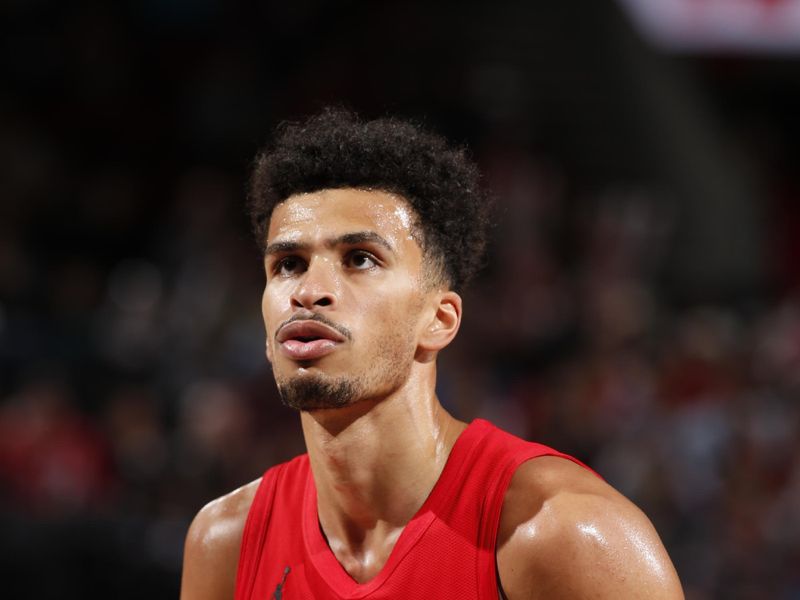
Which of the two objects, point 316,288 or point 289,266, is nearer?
point 316,288

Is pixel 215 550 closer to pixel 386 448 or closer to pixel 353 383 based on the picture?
pixel 386 448

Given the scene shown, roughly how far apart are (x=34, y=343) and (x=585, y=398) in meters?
3.91

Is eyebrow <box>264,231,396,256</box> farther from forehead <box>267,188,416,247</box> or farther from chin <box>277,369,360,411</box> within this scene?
chin <box>277,369,360,411</box>

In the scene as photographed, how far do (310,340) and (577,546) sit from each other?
32.5 inches

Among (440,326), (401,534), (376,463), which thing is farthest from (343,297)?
(401,534)

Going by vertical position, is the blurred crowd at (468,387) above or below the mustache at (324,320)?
above

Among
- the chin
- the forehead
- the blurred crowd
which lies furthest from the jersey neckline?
the blurred crowd

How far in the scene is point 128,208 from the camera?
1028 cm

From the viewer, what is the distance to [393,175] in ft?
10.3

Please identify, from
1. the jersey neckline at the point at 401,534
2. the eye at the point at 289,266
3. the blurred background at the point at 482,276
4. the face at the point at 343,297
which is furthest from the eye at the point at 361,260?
the blurred background at the point at 482,276

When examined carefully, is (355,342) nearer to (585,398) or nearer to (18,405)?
Result: (585,398)

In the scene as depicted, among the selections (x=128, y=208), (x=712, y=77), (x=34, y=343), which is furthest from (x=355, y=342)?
(x=712, y=77)

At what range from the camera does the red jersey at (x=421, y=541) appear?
286cm

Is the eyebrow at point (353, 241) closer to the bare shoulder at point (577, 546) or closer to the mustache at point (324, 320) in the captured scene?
the mustache at point (324, 320)
